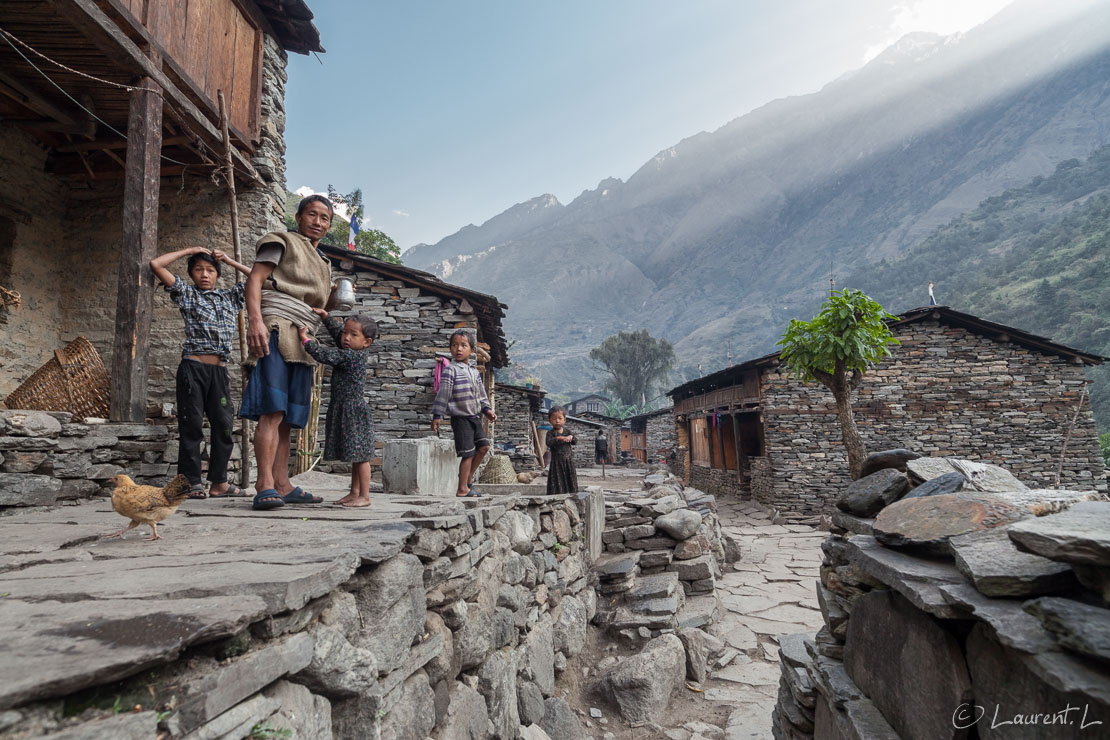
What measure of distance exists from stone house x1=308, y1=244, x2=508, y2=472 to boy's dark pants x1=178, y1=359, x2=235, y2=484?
499 cm

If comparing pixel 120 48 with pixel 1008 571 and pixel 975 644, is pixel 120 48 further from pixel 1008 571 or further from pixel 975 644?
pixel 975 644

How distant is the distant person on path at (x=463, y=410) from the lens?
4.41 meters

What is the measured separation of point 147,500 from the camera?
215cm

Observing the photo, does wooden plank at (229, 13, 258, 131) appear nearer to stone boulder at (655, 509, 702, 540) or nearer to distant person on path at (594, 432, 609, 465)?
stone boulder at (655, 509, 702, 540)

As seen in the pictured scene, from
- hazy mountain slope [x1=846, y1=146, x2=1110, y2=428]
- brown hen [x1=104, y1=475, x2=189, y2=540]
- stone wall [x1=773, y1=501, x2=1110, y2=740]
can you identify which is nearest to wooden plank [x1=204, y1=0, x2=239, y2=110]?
brown hen [x1=104, y1=475, x2=189, y2=540]

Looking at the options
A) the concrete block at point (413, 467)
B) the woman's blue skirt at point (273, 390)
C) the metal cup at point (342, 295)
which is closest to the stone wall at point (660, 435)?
the concrete block at point (413, 467)

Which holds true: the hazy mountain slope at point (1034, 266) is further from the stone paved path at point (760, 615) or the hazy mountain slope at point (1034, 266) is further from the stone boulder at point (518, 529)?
the stone boulder at point (518, 529)

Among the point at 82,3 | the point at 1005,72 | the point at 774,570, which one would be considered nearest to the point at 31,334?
the point at 82,3

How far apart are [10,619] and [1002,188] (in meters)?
101

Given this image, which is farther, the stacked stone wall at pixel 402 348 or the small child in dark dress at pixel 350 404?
the stacked stone wall at pixel 402 348

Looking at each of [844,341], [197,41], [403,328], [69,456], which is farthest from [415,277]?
[844,341]

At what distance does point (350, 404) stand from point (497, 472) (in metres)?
4.67

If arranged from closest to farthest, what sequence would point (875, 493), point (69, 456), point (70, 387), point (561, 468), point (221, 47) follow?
point (875, 493), point (69, 456), point (70, 387), point (561, 468), point (221, 47)

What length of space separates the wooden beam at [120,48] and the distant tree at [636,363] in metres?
52.3
